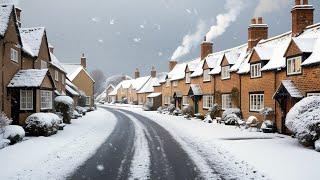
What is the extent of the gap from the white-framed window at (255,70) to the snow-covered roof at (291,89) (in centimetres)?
501

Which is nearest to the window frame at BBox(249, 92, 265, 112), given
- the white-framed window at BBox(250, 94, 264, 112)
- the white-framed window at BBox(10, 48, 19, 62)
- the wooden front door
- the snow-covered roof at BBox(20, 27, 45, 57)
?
the white-framed window at BBox(250, 94, 264, 112)

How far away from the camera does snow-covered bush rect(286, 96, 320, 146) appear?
1681cm

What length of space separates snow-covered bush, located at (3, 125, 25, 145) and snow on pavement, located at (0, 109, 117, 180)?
1.42ft

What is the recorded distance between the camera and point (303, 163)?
13.4 meters

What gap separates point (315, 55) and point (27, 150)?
1758cm

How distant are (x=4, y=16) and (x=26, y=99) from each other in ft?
19.6

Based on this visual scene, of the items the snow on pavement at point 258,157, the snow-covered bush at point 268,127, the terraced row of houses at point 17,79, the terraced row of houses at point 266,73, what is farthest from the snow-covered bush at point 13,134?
the terraced row of houses at point 266,73

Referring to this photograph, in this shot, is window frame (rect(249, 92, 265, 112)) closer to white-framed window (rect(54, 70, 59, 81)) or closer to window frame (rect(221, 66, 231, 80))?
window frame (rect(221, 66, 231, 80))

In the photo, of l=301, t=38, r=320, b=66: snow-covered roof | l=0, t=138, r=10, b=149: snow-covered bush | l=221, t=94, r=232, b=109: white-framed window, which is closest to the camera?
l=0, t=138, r=10, b=149: snow-covered bush

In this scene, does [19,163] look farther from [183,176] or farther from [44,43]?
[44,43]

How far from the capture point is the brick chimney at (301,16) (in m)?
27.0

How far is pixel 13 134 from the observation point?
18719mm

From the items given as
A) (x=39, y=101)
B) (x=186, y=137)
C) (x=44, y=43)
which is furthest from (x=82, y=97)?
(x=186, y=137)

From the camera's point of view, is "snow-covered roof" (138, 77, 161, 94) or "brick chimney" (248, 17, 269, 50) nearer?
"brick chimney" (248, 17, 269, 50)
